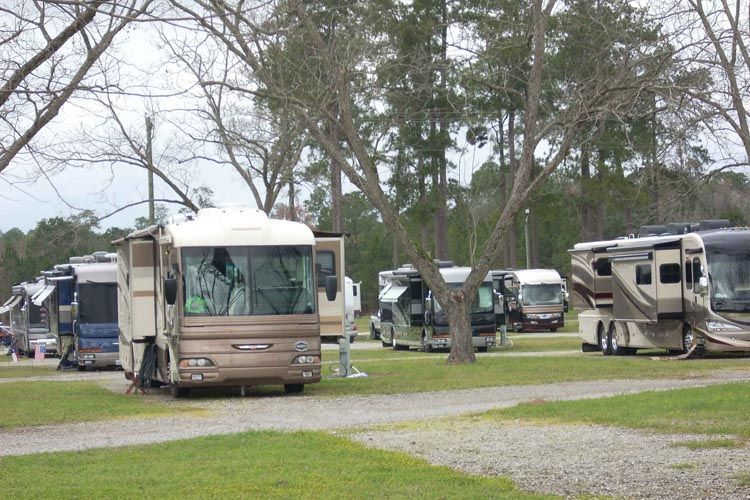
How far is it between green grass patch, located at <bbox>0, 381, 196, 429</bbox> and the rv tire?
2671mm

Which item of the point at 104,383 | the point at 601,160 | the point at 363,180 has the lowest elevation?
the point at 104,383

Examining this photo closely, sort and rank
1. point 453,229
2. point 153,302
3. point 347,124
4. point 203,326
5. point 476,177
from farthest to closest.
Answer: point 453,229 → point 476,177 → point 347,124 → point 153,302 → point 203,326

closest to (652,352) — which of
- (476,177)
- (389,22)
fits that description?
(389,22)

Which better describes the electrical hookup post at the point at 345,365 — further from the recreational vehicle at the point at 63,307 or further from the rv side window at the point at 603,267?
the recreational vehicle at the point at 63,307

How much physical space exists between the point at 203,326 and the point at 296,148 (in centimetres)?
1921

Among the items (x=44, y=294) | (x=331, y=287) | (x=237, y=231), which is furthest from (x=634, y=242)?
(x=44, y=294)

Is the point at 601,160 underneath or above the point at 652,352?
above

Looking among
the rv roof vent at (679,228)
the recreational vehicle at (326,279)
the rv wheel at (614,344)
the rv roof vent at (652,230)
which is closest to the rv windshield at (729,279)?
the rv roof vent at (679,228)

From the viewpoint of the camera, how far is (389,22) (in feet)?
145

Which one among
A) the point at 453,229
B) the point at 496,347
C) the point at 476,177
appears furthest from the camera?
the point at 453,229

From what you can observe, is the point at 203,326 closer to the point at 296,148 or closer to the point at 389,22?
the point at 296,148

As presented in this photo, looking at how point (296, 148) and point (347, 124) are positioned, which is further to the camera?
point (296, 148)

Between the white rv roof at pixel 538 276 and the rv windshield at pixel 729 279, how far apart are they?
27345 mm

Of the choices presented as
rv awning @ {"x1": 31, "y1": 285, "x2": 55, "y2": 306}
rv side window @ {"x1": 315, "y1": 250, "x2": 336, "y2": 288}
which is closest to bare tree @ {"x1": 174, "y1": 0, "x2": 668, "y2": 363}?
rv side window @ {"x1": 315, "y1": 250, "x2": 336, "y2": 288}
